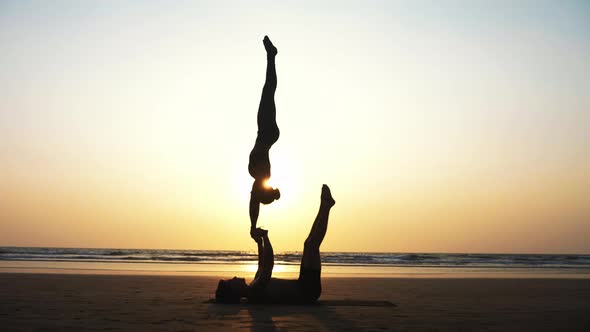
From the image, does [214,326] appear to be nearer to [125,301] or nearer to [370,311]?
[370,311]

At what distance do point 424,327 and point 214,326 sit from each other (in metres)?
2.97

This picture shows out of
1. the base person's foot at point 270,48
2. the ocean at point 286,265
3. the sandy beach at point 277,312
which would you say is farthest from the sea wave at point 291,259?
the base person's foot at point 270,48

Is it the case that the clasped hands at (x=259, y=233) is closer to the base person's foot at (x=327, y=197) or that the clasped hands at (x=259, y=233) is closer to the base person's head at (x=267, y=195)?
the base person's head at (x=267, y=195)

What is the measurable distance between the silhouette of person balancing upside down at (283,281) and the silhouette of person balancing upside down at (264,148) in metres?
0.71

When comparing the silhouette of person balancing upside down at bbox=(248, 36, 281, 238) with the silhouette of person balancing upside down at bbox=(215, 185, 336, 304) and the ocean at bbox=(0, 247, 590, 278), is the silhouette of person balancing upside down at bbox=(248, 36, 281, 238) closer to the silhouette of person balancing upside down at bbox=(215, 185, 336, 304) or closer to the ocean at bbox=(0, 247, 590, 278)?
the silhouette of person balancing upside down at bbox=(215, 185, 336, 304)

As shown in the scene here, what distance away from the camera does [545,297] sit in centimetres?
1501

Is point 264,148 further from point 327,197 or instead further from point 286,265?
point 286,265

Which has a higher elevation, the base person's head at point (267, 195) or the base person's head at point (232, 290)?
the base person's head at point (267, 195)

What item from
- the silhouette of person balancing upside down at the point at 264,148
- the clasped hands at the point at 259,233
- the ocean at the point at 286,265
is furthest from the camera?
the ocean at the point at 286,265

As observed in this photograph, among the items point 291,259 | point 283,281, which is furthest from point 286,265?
point 283,281

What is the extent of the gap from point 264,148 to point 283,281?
105 inches

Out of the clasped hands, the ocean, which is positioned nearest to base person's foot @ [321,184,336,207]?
the clasped hands

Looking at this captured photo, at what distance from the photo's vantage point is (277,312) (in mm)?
10609

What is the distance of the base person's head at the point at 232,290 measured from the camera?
38.9 feet
